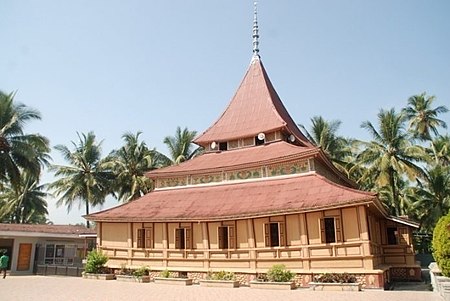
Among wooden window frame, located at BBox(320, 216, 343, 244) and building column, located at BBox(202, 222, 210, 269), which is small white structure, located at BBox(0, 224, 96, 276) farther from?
wooden window frame, located at BBox(320, 216, 343, 244)

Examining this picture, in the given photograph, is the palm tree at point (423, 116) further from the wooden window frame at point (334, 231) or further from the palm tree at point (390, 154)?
the wooden window frame at point (334, 231)

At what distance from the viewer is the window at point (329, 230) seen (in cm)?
1496

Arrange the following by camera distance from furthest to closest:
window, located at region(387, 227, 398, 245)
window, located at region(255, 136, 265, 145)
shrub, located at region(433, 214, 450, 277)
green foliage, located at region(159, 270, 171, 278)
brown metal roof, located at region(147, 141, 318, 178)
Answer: window, located at region(255, 136, 265, 145) < window, located at region(387, 227, 398, 245) < brown metal roof, located at region(147, 141, 318, 178) < green foliage, located at region(159, 270, 171, 278) < shrub, located at region(433, 214, 450, 277)

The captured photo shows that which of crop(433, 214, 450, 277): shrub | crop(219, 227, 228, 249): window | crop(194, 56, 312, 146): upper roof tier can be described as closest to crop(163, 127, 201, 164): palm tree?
crop(194, 56, 312, 146): upper roof tier

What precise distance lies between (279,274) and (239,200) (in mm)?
3881

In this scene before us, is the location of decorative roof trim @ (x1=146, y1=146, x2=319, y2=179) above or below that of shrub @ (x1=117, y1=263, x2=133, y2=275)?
above

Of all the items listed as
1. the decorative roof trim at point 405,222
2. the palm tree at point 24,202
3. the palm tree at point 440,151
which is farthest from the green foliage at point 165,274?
the palm tree at point 24,202

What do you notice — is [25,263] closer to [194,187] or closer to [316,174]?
[194,187]

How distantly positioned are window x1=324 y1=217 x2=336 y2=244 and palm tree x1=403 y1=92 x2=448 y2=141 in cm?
1969

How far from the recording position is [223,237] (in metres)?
17.2

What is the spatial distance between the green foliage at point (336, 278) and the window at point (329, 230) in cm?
133

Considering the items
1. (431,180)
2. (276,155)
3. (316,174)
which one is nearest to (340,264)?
(316,174)

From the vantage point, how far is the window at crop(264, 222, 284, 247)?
1589 centimetres

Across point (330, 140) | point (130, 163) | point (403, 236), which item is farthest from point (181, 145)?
point (403, 236)
